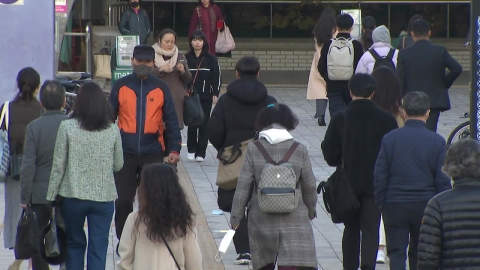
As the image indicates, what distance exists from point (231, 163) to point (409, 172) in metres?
1.49

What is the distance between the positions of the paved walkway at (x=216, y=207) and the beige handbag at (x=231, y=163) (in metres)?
0.66

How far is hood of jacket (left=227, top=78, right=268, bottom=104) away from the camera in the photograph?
711 centimetres

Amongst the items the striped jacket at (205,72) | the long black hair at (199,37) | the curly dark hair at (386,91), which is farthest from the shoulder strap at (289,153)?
the striped jacket at (205,72)

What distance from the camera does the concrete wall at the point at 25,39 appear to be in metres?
9.82

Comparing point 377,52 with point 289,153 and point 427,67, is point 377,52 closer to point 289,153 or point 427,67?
point 427,67

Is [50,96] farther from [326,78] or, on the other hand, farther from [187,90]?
[326,78]

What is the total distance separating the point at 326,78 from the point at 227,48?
16.1 ft

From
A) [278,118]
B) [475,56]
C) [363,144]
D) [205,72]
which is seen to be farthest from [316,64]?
[278,118]

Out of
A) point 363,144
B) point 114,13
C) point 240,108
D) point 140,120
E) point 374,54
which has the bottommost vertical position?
point 363,144

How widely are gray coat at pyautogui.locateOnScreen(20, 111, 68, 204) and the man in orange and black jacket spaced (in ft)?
3.15

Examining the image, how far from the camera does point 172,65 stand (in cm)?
973

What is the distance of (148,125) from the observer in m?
7.27

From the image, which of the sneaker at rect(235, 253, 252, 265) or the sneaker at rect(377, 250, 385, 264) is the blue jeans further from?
the sneaker at rect(377, 250, 385, 264)

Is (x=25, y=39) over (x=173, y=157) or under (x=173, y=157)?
over
